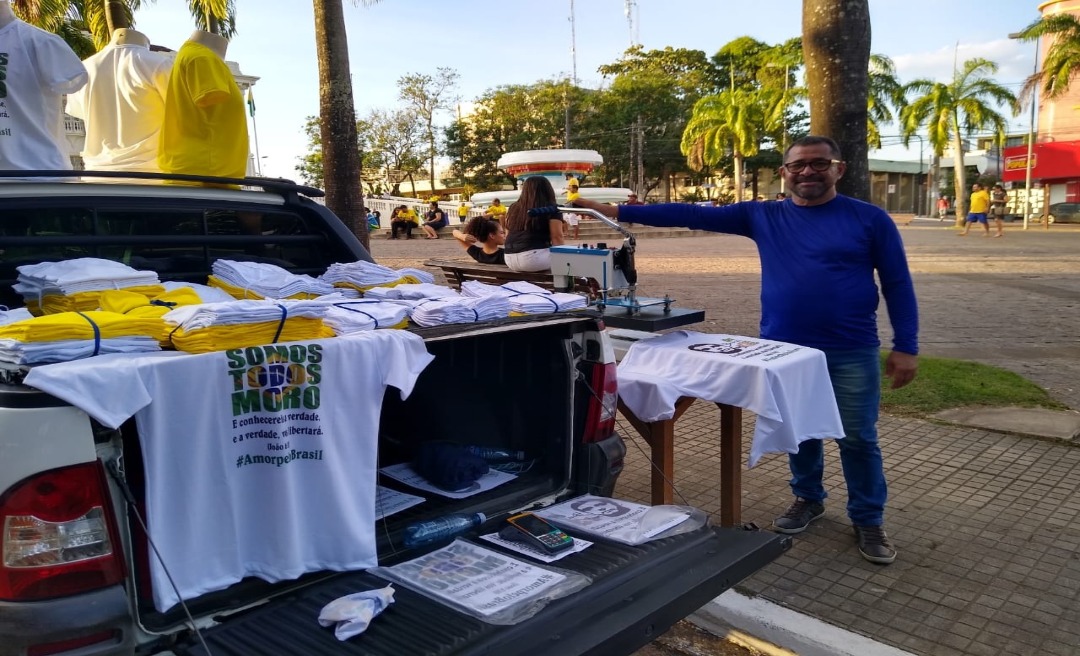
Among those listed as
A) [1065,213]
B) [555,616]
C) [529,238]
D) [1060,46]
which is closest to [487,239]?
[529,238]

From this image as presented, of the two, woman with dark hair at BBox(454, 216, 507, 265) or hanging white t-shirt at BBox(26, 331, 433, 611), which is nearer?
hanging white t-shirt at BBox(26, 331, 433, 611)

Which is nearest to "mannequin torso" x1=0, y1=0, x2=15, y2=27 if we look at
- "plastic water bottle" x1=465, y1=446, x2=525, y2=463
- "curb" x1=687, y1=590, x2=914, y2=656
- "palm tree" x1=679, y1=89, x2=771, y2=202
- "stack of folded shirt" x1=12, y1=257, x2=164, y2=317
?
"stack of folded shirt" x1=12, y1=257, x2=164, y2=317

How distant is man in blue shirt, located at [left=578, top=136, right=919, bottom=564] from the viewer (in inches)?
154

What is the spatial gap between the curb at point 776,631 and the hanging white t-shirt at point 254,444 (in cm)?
160

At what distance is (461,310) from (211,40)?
2665 millimetres

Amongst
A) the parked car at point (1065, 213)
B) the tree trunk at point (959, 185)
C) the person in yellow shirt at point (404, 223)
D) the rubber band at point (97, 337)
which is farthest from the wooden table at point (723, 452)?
the parked car at point (1065, 213)

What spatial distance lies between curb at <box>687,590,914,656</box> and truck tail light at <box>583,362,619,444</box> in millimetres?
810

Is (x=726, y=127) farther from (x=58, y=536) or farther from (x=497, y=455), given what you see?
(x=58, y=536)

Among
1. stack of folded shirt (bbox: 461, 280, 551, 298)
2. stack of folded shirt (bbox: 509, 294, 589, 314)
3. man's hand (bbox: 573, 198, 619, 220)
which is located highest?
man's hand (bbox: 573, 198, 619, 220)

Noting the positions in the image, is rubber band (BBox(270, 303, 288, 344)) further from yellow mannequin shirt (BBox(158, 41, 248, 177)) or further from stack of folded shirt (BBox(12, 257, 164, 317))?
yellow mannequin shirt (BBox(158, 41, 248, 177))

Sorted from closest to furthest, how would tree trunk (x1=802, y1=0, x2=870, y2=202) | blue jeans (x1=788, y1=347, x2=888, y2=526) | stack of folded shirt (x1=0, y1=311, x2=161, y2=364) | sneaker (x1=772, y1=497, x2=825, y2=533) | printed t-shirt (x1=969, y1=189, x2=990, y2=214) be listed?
stack of folded shirt (x1=0, y1=311, x2=161, y2=364) < blue jeans (x1=788, y1=347, x2=888, y2=526) < sneaker (x1=772, y1=497, x2=825, y2=533) < tree trunk (x1=802, y1=0, x2=870, y2=202) < printed t-shirt (x1=969, y1=189, x2=990, y2=214)

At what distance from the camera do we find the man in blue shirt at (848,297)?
3906mm

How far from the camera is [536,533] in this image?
9.39 feet

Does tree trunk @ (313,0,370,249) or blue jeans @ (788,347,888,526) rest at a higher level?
tree trunk @ (313,0,370,249)
